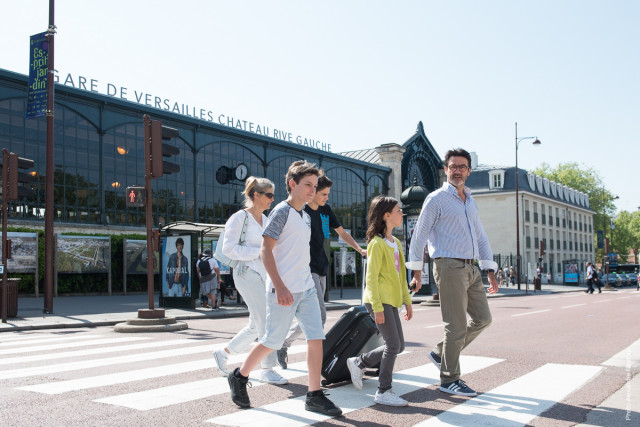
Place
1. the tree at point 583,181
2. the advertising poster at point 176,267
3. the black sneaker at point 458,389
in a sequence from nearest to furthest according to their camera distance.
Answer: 1. the black sneaker at point 458,389
2. the advertising poster at point 176,267
3. the tree at point 583,181

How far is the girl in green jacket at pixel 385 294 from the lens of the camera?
4914 mm

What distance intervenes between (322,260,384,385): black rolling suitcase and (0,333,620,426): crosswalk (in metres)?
0.15

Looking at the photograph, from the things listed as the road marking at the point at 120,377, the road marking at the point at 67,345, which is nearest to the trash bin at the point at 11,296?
the road marking at the point at 67,345

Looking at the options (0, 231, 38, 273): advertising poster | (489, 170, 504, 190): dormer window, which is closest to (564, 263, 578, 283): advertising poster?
(489, 170, 504, 190): dormer window

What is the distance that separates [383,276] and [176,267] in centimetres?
1321

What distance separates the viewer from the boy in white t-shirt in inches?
174

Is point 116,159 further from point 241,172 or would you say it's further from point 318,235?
point 318,235

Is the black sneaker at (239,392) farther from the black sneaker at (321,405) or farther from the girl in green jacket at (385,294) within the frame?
the girl in green jacket at (385,294)

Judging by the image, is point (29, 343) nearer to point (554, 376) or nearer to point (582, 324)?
point (554, 376)

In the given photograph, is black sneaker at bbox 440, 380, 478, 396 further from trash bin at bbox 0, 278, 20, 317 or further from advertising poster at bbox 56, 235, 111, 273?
advertising poster at bbox 56, 235, 111, 273

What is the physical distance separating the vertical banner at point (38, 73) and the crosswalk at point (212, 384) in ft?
29.6

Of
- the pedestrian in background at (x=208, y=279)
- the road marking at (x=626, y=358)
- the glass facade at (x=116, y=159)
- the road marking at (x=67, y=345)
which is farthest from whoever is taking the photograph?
the glass facade at (x=116, y=159)

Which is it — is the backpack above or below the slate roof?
below

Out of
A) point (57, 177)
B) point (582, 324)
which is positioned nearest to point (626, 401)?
point (582, 324)
